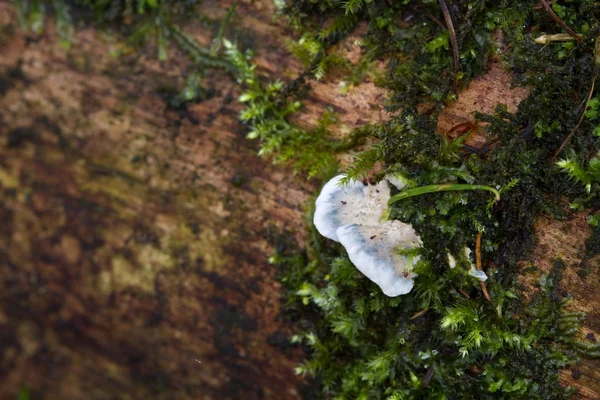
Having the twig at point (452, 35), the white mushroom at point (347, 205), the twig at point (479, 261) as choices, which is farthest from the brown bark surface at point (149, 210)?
the twig at point (479, 261)

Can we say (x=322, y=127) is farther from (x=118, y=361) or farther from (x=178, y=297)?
(x=118, y=361)

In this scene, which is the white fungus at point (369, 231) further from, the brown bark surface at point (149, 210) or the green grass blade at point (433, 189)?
the brown bark surface at point (149, 210)

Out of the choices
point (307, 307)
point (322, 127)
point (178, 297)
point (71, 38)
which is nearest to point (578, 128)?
point (322, 127)

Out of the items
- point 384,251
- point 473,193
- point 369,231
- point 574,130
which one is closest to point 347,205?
point 369,231

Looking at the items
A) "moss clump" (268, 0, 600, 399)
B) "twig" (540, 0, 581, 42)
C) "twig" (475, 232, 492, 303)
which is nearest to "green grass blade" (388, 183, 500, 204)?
"moss clump" (268, 0, 600, 399)

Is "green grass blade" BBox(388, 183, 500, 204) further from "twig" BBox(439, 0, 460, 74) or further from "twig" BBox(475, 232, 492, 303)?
"twig" BBox(439, 0, 460, 74)
